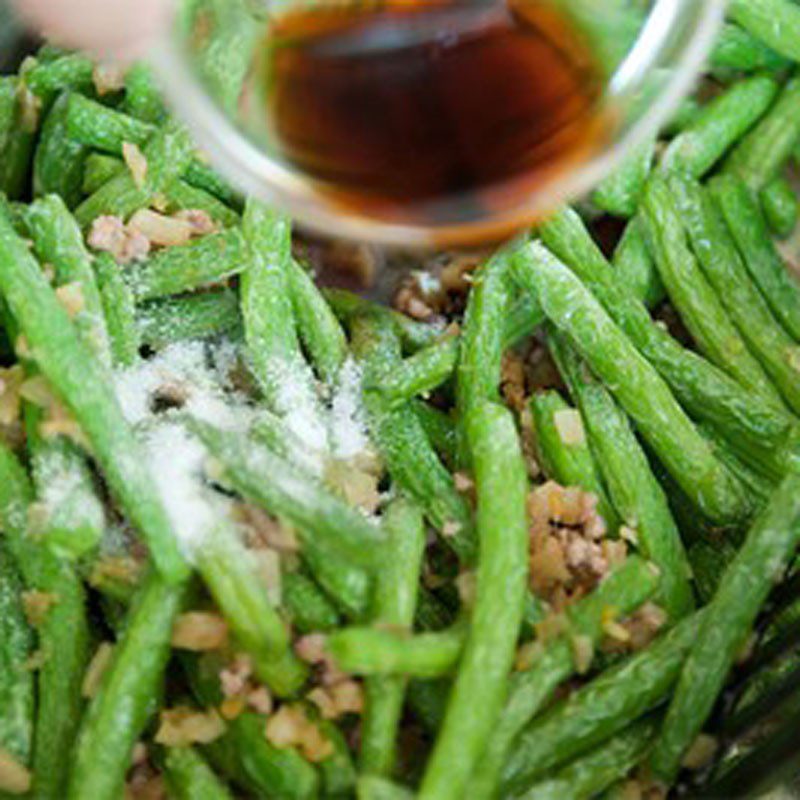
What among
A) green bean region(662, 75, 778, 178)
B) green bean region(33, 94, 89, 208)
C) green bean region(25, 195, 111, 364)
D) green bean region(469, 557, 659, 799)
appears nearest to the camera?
green bean region(469, 557, 659, 799)

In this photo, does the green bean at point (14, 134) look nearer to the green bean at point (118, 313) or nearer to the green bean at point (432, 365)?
the green bean at point (118, 313)

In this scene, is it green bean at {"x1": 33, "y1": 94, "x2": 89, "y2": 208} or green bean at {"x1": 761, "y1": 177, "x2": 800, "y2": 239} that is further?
green bean at {"x1": 761, "y1": 177, "x2": 800, "y2": 239}

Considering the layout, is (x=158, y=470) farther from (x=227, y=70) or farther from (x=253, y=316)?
(x=227, y=70)

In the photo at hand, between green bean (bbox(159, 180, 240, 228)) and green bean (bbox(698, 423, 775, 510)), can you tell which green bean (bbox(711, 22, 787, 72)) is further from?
green bean (bbox(159, 180, 240, 228))

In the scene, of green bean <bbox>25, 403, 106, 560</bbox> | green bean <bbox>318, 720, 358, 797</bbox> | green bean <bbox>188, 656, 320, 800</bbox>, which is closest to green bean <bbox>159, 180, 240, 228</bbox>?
green bean <bbox>25, 403, 106, 560</bbox>

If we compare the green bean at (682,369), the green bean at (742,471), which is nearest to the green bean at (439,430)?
the green bean at (682,369)

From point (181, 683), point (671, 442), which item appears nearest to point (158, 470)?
point (181, 683)
